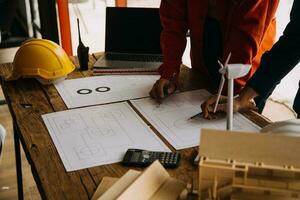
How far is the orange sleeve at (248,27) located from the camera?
1319mm

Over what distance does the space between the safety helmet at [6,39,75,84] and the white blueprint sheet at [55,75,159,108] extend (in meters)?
0.06

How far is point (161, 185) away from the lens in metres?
0.83

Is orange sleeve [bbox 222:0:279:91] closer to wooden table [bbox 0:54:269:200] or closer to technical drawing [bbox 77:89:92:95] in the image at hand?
wooden table [bbox 0:54:269:200]

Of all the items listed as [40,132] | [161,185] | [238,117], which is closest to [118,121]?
[40,132]

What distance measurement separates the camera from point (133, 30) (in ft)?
6.14

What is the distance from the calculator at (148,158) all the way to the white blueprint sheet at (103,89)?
1.37ft

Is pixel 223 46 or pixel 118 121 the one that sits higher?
pixel 223 46

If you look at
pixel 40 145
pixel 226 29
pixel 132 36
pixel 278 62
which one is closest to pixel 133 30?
pixel 132 36

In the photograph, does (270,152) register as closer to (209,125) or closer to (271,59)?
(209,125)

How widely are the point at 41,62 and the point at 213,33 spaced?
2.17 ft

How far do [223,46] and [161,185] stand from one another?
2.74 ft

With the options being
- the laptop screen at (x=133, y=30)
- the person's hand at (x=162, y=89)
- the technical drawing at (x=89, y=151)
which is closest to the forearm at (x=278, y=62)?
the person's hand at (x=162, y=89)

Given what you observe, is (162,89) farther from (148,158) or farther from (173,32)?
(148,158)

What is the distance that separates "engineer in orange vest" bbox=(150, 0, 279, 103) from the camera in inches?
53.1
